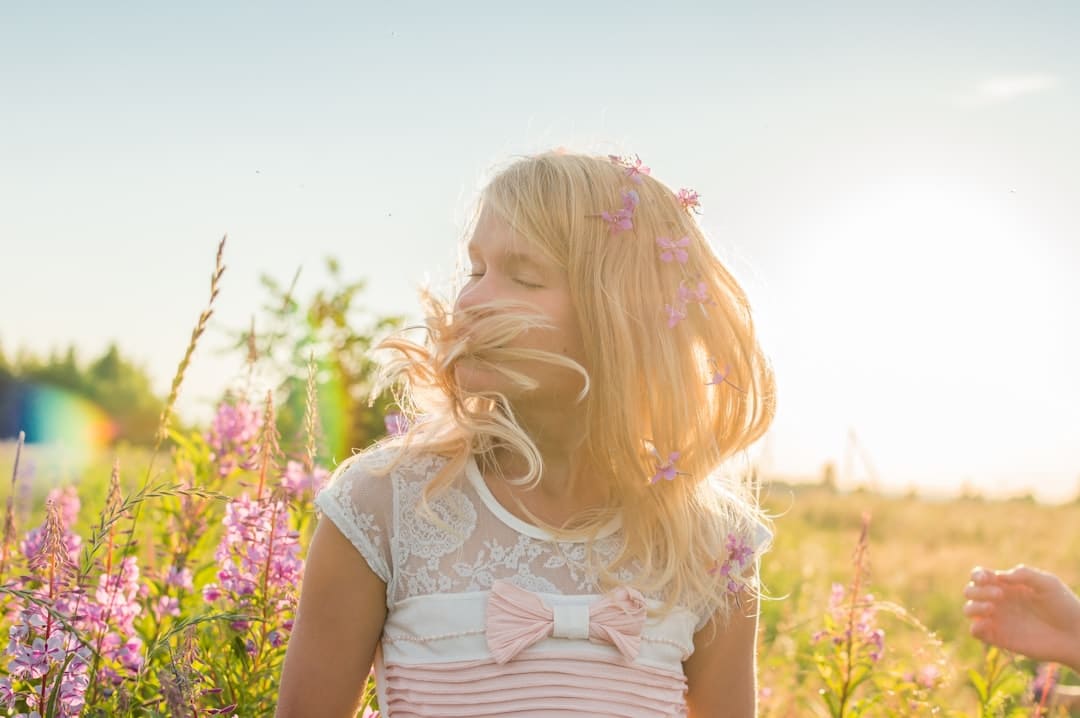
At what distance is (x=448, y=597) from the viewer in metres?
2.20

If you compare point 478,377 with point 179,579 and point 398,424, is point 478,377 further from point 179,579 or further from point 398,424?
point 179,579

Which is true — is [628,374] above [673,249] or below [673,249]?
below

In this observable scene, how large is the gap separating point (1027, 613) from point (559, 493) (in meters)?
1.33

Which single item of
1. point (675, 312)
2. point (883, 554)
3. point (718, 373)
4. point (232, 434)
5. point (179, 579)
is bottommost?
point (883, 554)

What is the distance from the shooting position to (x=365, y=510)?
221 cm

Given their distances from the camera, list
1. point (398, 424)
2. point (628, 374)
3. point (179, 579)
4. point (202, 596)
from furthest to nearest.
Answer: point (179, 579)
point (202, 596)
point (398, 424)
point (628, 374)

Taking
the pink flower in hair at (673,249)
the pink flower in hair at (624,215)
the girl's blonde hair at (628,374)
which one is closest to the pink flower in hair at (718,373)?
the girl's blonde hair at (628,374)

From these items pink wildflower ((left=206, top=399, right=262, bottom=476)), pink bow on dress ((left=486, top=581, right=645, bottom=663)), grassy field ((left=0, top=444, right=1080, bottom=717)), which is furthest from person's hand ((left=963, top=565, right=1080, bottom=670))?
pink wildflower ((left=206, top=399, right=262, bottom=476))

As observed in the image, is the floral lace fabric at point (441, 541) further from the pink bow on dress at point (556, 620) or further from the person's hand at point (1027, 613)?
the person's hand at point (1027, 613)

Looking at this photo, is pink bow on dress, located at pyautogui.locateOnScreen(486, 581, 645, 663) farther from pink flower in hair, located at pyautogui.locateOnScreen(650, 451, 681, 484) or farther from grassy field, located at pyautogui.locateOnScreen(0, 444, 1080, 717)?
grassy field, located at pyautogui.locateOnScreen(0, 444, 1080, 717)

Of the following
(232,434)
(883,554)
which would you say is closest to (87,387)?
(883,554)

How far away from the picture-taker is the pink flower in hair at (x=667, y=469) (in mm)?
2375

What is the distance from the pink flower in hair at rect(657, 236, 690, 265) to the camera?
2.45 metres

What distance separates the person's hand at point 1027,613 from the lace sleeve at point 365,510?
1487 mm
